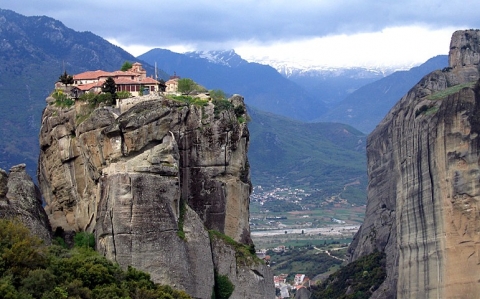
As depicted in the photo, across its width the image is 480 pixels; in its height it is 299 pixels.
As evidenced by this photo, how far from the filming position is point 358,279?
86.1 m

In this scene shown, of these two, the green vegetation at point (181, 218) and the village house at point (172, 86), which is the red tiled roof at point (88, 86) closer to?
the village house at point (172, 86)

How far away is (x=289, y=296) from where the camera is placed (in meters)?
103

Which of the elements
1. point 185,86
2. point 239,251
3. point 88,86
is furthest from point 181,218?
point 88,86

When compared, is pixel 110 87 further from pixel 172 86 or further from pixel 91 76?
pixel 172 86

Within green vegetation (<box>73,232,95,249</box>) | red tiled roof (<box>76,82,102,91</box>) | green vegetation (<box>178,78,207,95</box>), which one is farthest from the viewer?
green vegetation (<box>178,78,207,95</box>)

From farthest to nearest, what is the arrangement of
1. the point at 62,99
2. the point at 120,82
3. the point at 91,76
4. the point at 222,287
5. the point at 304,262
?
the point at 304,262, the point at 91,76, the point at 120,82, the point at 62,99, the point at 222,287

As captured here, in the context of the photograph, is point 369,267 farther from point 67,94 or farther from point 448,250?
point 67,94

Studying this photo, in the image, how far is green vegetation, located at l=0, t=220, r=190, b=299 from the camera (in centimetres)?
3269

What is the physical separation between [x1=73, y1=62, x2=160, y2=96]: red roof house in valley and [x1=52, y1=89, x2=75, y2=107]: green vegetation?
0.82m

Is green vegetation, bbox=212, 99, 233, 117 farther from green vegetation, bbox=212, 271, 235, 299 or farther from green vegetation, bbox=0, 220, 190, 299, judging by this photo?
green vegetation, bbox=0, 220, 190, 299

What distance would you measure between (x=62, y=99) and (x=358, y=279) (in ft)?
148

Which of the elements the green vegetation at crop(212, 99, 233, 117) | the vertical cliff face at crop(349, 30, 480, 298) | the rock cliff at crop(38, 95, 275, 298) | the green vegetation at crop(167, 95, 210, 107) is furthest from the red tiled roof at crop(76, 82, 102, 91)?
the vertical cliff face at crop(349, 30, 480, 298)

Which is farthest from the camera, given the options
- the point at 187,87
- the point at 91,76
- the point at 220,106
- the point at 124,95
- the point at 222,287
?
the point at 91,76

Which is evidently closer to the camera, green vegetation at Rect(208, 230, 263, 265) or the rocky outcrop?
the rocky outcrop
